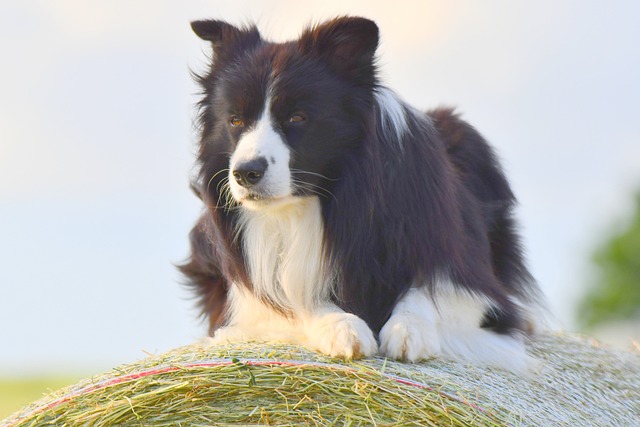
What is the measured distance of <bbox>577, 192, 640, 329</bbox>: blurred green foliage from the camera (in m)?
19.6

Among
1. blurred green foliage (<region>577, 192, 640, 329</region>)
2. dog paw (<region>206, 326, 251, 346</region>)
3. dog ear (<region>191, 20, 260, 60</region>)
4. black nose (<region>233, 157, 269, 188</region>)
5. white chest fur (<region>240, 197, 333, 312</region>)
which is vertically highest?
dog ear (<region>191, 20, 260, 60</region>)

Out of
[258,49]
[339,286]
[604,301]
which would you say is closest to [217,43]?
[258,49]

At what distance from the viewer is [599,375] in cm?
482

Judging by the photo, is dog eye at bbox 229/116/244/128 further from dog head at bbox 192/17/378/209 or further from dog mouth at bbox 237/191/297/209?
dog mouth at bbox 237/191/297/209

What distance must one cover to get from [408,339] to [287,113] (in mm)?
1041

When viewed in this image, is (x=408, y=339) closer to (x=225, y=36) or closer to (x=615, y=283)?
(x=225, y=36)

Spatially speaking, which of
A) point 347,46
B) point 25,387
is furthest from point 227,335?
point 25,387

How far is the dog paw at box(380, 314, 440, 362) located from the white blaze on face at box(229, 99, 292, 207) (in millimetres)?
694

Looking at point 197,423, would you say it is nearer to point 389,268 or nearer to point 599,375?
point 389,268

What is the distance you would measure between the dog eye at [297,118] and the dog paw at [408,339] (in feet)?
2.95

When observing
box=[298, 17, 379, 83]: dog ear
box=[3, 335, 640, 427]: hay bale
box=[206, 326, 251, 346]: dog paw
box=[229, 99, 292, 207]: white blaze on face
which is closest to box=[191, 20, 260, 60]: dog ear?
box=[298, 17, 379, 83]: dog ear

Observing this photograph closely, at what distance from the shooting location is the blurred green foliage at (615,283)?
19.6 meters

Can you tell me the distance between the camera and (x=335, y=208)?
169 inches

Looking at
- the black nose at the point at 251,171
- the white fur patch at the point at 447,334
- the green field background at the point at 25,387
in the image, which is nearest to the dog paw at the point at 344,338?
the white fur patch at the point at 447,334
